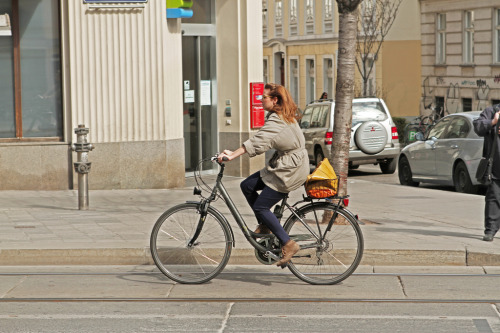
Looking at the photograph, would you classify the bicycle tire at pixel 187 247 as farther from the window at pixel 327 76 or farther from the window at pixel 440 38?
the window at pixel 327 76

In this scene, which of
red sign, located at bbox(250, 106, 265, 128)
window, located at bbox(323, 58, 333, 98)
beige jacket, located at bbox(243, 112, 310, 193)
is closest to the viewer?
beige jacket, located at bbox(243, 112, 310, 193)

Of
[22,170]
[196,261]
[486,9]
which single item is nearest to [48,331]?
[196,261]

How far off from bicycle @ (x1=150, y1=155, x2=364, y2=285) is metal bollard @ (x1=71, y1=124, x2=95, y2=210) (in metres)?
4.18

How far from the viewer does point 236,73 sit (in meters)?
17.3

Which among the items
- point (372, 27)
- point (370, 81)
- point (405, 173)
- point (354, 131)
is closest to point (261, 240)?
point (405, 173)

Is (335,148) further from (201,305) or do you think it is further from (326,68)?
(326,68)

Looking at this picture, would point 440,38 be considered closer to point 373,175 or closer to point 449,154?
point 373,175

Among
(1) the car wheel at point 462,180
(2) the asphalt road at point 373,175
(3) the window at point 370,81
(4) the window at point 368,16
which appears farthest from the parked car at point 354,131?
(4) the window at point 368,16

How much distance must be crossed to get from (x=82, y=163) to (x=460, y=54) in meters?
26.1

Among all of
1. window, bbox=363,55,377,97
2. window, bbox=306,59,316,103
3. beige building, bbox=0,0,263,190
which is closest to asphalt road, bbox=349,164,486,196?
beige building, bbox=0,0,263,190

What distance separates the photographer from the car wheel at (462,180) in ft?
54.5

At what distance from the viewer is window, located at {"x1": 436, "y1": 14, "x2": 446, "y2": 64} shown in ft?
126

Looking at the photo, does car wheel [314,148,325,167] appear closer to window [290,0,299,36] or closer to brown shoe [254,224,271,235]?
brown shoe [254,224,271,235]

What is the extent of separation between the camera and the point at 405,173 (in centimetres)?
1930
